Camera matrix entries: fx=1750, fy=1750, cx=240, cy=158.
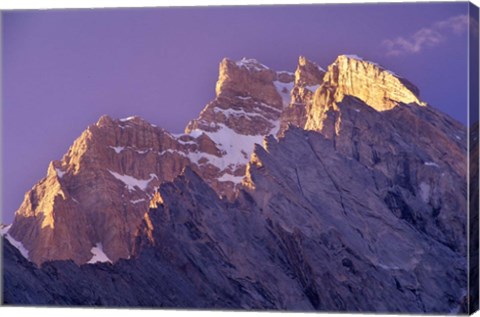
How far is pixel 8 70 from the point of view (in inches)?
1421

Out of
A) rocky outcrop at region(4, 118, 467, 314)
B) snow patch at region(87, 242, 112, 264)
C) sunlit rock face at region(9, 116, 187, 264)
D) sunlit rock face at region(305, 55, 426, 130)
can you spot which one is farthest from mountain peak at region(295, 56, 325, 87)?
snow patch at region(87, 242, 112, 264)

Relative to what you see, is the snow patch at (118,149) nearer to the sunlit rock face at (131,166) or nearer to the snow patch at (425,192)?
the sunlit rock face at (131,166)

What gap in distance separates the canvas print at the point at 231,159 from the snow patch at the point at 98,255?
29mm

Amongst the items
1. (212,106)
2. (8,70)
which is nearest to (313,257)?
(212,106)

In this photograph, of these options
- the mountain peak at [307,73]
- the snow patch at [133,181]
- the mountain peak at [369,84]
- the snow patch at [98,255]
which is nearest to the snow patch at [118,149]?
the snow patch at [133,181]

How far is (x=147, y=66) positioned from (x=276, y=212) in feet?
13.2

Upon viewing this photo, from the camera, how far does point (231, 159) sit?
35688 mm

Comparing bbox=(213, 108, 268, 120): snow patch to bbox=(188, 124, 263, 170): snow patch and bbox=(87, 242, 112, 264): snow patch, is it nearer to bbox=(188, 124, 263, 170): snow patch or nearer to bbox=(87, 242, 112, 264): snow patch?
bbox=(188, 124, 263, 170): snow patch

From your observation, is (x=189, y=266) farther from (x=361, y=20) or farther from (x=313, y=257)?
(x=361, y=20)

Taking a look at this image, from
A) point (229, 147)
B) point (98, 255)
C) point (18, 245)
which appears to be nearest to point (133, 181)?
point (98, 255)

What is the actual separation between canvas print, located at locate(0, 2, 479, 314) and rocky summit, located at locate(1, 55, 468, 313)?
0.04 m

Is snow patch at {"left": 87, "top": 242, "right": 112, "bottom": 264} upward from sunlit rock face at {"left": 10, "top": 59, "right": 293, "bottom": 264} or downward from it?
downward

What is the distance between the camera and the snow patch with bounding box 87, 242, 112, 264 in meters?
36.0

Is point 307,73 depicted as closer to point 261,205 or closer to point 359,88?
point 359,88
